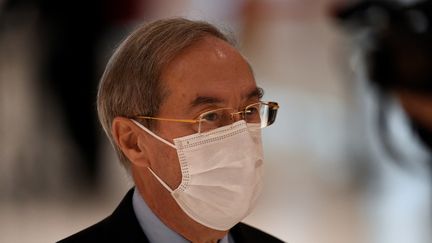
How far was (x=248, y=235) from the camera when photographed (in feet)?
7.36

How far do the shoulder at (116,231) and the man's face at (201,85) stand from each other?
12cm

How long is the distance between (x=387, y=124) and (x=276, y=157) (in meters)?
1.19

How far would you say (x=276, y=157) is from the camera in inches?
338

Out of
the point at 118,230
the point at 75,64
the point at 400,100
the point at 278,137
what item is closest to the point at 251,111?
the point at 118,230

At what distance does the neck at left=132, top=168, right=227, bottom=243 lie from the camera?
2.16 meters

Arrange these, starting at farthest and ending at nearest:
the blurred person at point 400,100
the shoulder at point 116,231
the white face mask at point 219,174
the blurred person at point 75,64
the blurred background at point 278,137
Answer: the blurred person at point 75,64 < the blurred background at point 278,137 < the blurred person at point 400,100 < the white face mask at point 219,174 < the shoulder at point 116,231

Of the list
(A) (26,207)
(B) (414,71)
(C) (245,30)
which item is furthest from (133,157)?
(C) (245,30)

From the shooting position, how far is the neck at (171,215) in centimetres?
216

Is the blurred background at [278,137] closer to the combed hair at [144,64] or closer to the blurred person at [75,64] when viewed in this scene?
the blurred person at [75,64]

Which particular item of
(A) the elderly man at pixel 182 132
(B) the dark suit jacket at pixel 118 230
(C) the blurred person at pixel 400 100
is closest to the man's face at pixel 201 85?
(A) the elderly man at pixel 182 132

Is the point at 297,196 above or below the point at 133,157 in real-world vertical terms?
below

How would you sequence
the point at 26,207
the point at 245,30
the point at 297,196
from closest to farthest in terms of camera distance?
the point at 26,207 → the point at 297,196 → the point at 245,30

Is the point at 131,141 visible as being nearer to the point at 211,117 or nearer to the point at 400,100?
the point at 211,117

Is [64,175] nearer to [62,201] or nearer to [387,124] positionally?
[62,201]
